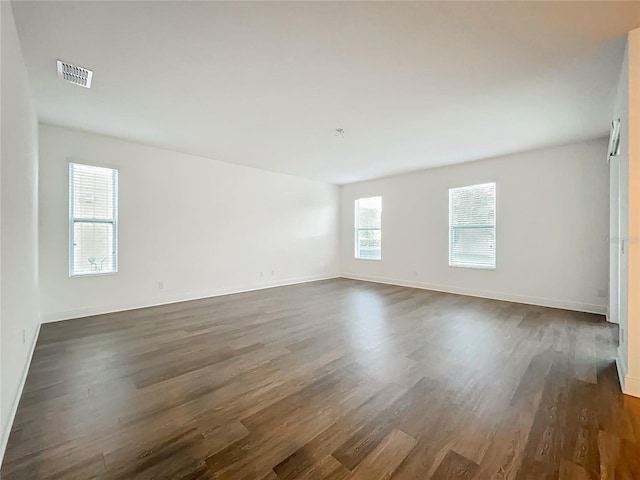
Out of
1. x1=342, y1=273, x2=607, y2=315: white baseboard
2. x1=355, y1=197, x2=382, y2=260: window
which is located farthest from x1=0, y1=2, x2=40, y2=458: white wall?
x1=355, y1=197, x2=382, y2=260: window

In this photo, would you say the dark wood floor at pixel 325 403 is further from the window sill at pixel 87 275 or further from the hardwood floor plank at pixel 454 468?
the window sill at pixel 87 275

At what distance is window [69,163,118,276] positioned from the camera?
4.13 metres

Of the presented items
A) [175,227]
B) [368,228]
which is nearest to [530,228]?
[368,228]

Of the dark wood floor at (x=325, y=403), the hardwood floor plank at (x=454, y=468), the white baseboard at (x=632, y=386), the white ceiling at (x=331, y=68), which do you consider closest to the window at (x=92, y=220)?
the white ceiling at (x=331, y=68)

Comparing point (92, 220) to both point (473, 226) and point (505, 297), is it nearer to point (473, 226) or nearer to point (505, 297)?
point (473, 226)

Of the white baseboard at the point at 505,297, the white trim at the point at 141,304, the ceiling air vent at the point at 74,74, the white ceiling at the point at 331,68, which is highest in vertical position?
the white ceiling at the point at 331,68

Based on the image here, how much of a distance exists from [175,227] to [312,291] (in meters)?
2.99

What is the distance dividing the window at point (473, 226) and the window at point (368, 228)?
1868 millimetres

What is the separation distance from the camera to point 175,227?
5.13 m

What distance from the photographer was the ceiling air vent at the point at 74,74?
2.51 m

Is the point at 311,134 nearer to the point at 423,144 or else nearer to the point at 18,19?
the point at 423,144

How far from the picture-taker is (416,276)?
6.51 metres

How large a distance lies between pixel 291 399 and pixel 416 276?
510 cm

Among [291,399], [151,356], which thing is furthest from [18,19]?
[291,399]
